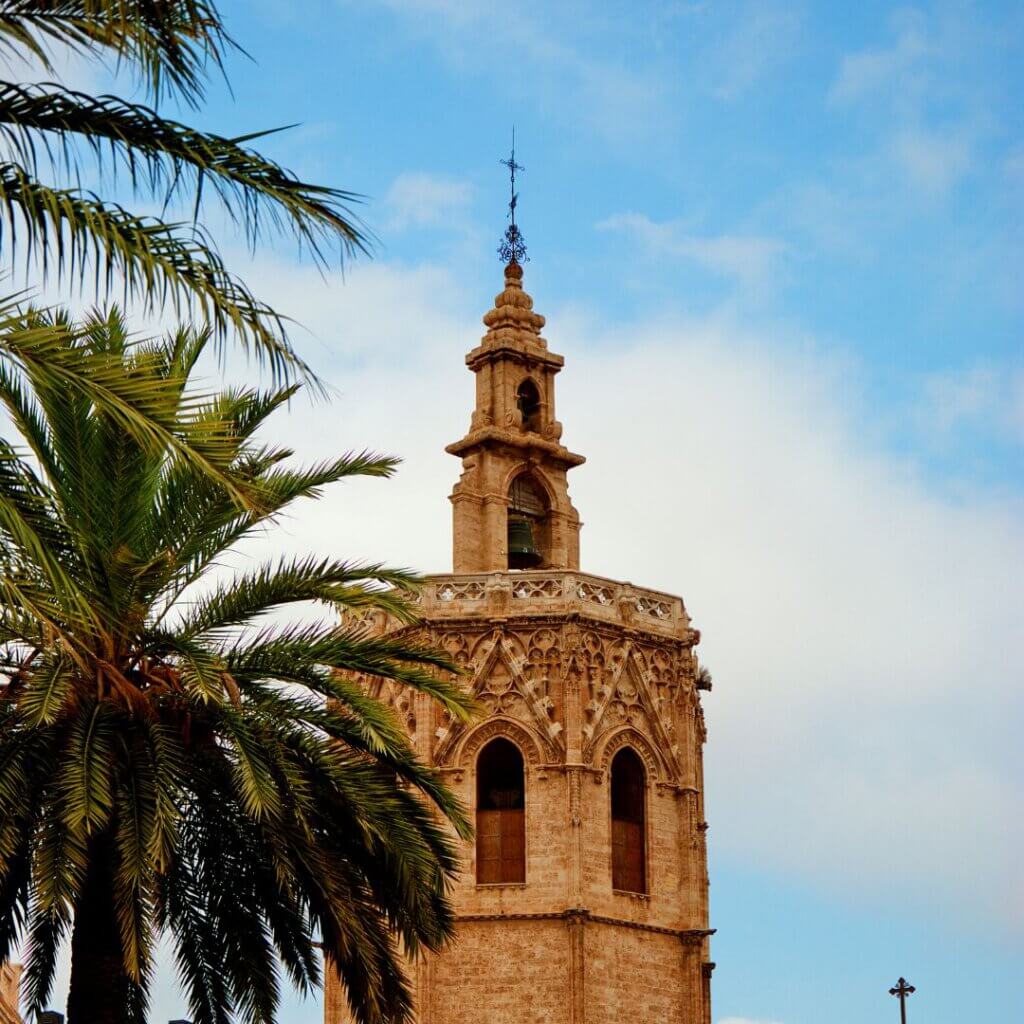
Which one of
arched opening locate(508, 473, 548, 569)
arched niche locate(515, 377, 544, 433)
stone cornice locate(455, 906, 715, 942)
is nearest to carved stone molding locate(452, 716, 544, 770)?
stone cornice locate(455, 906, 715, 942)

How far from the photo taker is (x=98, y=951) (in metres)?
20.6

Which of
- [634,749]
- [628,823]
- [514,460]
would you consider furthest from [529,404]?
[628,823]

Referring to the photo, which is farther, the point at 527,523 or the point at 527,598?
the point at 527,523

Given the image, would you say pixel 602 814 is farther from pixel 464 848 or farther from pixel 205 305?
pixel 205 305

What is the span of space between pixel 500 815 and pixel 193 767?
18.8 m

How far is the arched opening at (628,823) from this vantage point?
3978cm

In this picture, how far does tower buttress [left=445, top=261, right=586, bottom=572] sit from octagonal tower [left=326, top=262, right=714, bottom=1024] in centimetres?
178

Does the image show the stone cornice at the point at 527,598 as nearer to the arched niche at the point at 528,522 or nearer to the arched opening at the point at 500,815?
the arched opening at the point at 500,815

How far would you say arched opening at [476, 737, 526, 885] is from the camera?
3903 cm

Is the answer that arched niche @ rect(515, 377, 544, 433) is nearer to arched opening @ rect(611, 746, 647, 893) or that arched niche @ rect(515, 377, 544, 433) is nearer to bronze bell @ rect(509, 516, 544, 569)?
bronze bell @ rect(509, 516, 544, 569)

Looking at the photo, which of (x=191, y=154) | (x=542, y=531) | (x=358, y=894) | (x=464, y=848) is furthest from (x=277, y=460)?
(x=542, y=531)

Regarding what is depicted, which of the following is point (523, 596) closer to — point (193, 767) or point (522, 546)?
point (522, 546)

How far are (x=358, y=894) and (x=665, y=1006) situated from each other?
61.3ft

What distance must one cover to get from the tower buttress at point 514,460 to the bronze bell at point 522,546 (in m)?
0.02
